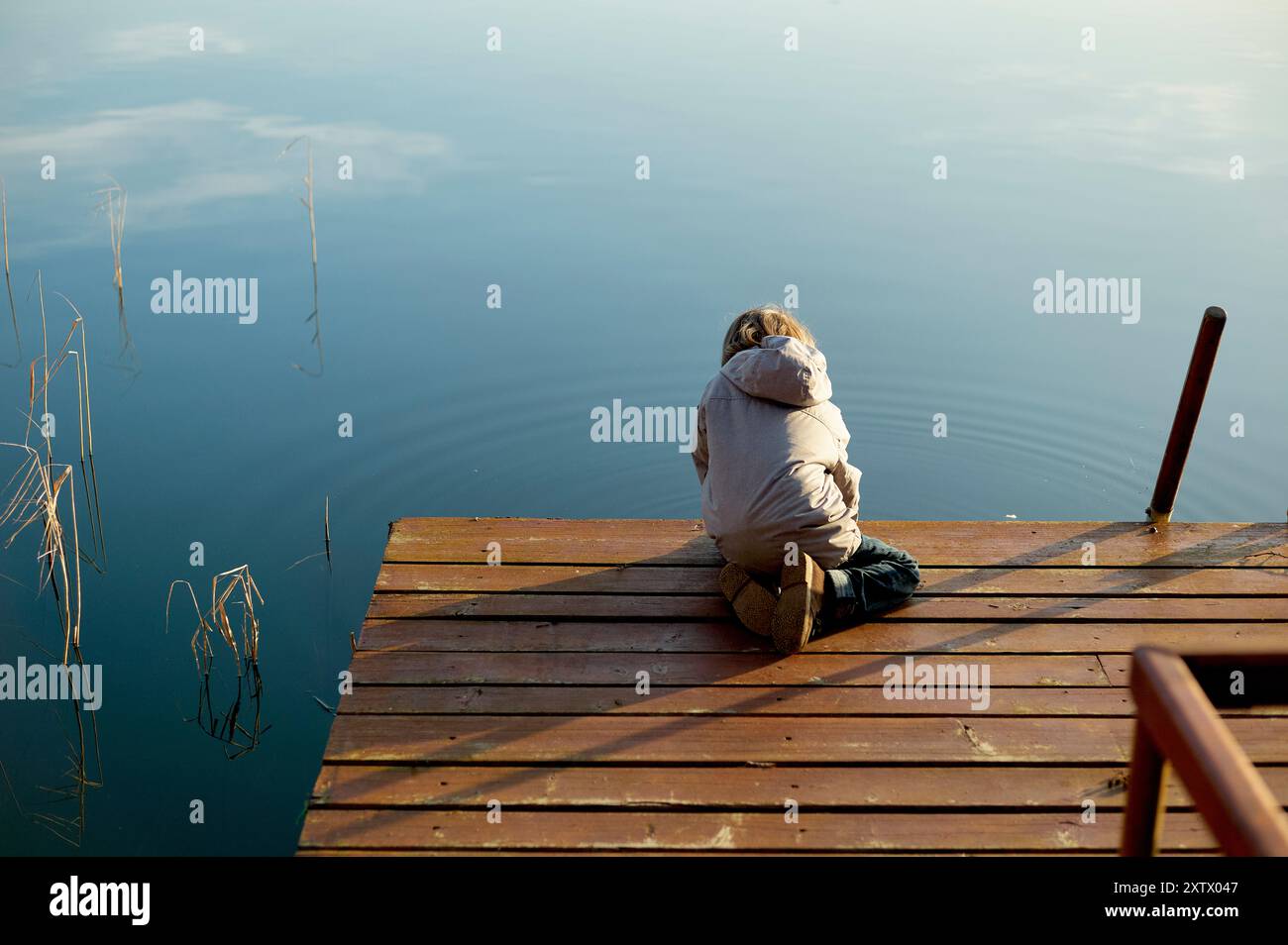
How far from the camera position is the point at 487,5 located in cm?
1386

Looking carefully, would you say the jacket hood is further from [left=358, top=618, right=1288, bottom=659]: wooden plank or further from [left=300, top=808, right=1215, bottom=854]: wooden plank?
[left=300, top=808, right=1215, bottom=854]: wooden plank

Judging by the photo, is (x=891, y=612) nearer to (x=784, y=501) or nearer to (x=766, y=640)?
(x=766, y=640)

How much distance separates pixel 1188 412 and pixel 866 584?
1.54m

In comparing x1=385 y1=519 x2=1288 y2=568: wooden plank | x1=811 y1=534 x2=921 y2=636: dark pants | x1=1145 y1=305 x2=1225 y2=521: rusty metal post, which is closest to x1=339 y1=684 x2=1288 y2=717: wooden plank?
x1=811 y1=534 x2=921 y2=636: dark pants

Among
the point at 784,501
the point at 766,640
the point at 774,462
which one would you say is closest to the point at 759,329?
the point at 774,462

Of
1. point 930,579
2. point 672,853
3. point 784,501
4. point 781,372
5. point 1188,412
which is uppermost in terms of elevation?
point 781,372

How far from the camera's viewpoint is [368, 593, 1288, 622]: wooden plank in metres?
3.85

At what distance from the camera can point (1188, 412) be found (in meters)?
4.45

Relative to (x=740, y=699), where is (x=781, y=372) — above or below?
above

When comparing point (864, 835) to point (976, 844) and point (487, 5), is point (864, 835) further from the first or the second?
point (487, 5)

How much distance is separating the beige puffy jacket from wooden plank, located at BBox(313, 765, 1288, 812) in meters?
0.78

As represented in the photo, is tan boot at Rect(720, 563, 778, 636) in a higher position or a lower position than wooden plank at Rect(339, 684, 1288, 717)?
higher

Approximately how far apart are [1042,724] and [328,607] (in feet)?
9.66

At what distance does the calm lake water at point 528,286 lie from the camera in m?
5.08
